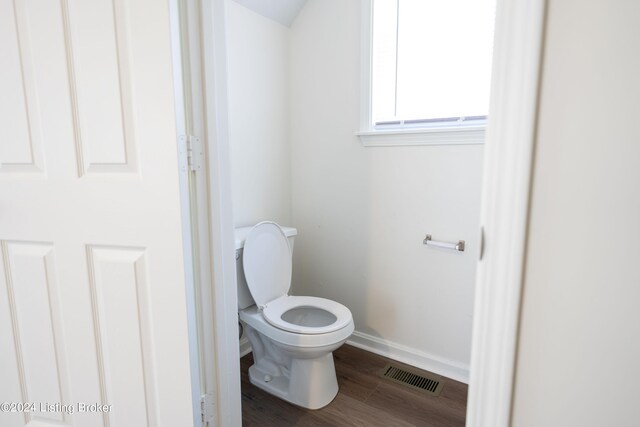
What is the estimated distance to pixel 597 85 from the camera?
49 cm

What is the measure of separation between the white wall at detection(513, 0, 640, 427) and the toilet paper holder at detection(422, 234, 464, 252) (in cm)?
127

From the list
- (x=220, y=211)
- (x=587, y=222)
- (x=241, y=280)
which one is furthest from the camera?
(x=241, y=280)

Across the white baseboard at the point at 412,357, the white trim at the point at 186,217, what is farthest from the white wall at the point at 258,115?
the white baseboard at the point at 412,357

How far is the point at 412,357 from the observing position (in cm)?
203

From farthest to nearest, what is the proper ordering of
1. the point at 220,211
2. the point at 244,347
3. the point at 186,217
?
1. the point at 244,347
2. the point at 220,211
3. the point at 186,217

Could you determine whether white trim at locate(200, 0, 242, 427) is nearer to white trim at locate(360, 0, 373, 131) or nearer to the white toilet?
the white toilet

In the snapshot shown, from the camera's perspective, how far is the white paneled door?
98 centimetres

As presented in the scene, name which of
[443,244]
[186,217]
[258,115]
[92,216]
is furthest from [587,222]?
[258,115]

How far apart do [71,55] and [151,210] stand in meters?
0.50

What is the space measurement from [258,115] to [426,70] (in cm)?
98

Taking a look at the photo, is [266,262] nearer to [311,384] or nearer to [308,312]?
[308,312]

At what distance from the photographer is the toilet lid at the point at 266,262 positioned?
1.78m

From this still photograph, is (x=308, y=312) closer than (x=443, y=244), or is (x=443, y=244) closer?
(x=443, y=244)

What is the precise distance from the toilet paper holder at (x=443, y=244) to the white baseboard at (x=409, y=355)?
2.09 ft
